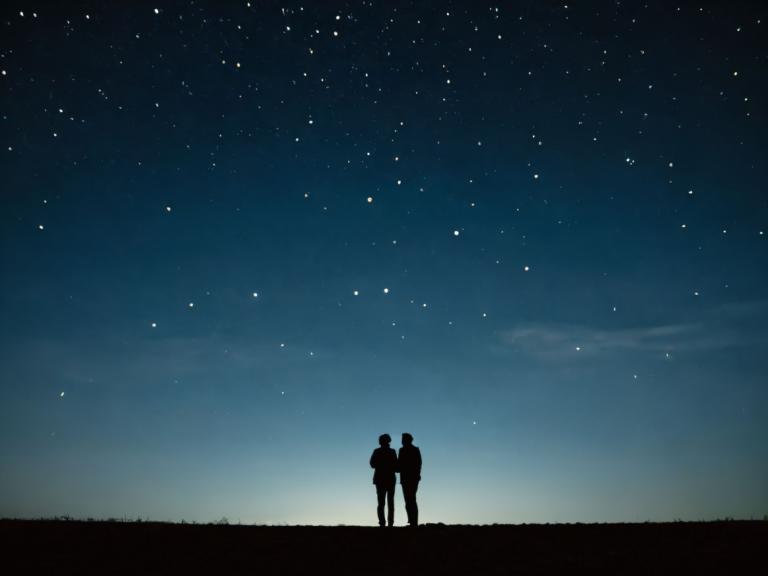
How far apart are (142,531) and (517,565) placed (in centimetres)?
558

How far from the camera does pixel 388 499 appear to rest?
32.6 ft

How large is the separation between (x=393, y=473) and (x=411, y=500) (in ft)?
1.88

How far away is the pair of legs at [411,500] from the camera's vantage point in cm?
1004

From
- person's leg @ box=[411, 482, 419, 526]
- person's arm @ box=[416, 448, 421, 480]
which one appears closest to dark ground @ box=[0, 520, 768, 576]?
person's leg @ box=[411, 482, 419, 526]

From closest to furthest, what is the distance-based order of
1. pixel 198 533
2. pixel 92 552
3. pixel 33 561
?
pixel 33 561 < pixel 92 552 < pixel 198 533

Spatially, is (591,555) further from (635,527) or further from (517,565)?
(635,527)

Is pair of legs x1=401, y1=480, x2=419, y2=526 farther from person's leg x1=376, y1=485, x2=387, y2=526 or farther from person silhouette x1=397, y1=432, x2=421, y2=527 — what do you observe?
person's leg x1=376, y1=485, x2=387, y2=526

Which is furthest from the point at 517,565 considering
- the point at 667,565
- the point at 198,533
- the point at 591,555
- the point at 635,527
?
the point at 198,533

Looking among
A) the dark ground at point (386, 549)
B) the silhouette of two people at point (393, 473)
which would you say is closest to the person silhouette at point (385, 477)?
the silhouette of two people at point (393, 473)

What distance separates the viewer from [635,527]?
9.14m

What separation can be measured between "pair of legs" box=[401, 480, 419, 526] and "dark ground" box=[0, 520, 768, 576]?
707 mm

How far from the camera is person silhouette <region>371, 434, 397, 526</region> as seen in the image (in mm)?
9898

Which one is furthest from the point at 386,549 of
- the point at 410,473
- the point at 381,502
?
the point at 410,473

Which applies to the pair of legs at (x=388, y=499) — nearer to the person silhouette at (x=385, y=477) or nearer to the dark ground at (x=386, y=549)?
the person silhouette at (x=385, y=477)
